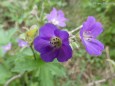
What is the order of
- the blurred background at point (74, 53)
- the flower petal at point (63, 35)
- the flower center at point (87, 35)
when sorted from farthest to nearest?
the blurred background at point (74, 53)
the flower center at point (87, 35)
the flower petal at point (63, 35)

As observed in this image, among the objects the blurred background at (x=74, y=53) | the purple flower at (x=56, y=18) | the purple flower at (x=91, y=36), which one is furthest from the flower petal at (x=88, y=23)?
the purple flower at (x=56, y=18)

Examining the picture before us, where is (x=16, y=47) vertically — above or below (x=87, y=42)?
below

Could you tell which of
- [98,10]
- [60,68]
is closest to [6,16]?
[98,10]

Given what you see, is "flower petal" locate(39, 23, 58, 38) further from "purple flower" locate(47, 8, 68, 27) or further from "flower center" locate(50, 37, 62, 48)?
"purple flower" locate(47, 8, 68, 27)

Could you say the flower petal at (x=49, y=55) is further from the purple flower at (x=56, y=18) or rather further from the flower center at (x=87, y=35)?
the purple flower at (x=56, y=18)

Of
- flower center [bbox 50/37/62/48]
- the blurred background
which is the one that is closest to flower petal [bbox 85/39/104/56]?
flower center [bbox 50/37/62/48]

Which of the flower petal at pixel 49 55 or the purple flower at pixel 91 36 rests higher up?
the purple flower at pixel 91 36

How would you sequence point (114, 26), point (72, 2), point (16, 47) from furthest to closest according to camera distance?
point (72, 2)
point (114, 26)
point (16, 47)

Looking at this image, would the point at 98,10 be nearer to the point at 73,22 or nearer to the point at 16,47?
the point at 73,22
